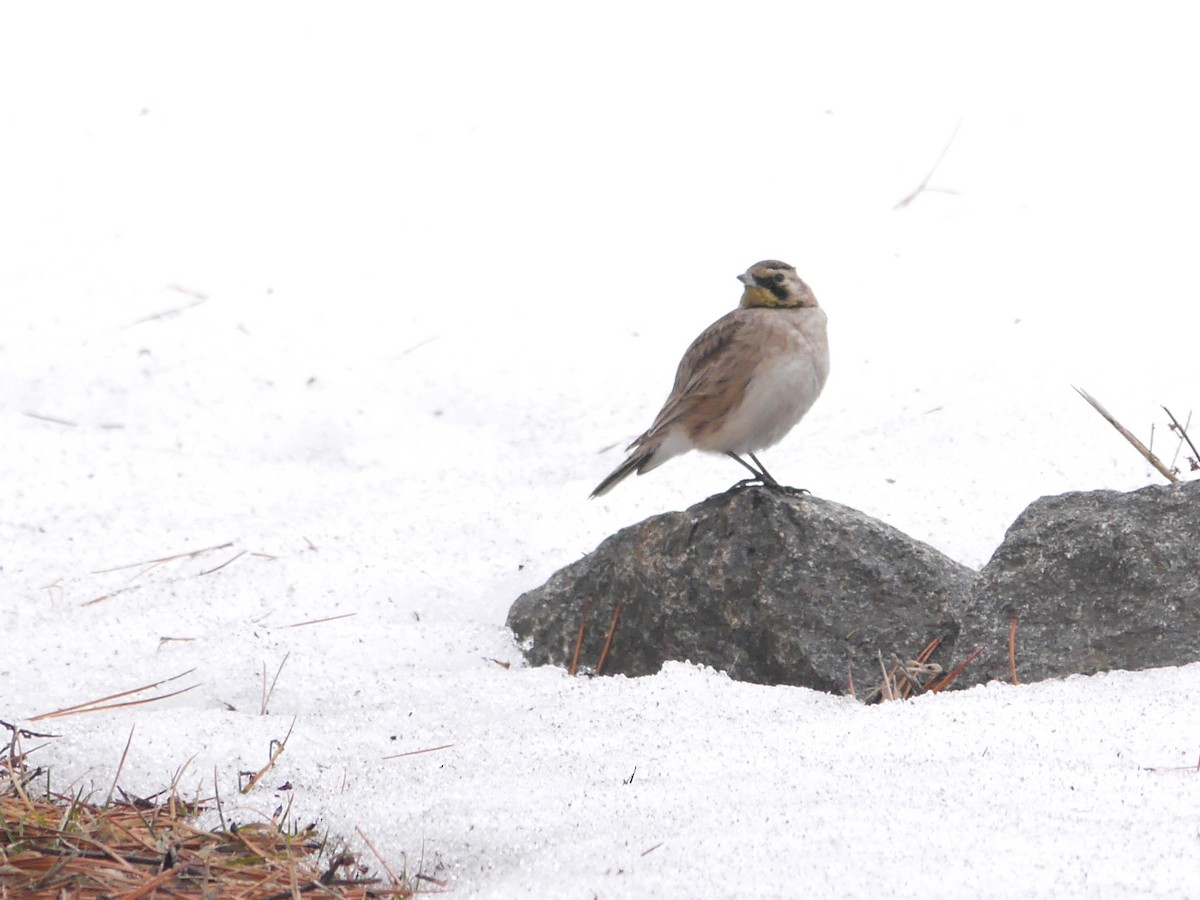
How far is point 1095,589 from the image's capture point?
12.4 feet

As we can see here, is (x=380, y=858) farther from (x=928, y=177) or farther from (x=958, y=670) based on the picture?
(x=928, y=177)

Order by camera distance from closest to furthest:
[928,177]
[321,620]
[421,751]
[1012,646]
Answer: [421,751]
[1012,646]
[321,620]
[928,177]

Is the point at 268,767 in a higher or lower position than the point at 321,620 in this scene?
higher

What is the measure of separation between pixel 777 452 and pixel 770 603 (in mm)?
2087

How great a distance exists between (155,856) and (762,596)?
2.05 m

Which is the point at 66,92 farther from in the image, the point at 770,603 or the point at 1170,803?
the point at 1170,803

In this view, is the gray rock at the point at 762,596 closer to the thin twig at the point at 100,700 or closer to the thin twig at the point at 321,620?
the thin twig at the point at 321,620

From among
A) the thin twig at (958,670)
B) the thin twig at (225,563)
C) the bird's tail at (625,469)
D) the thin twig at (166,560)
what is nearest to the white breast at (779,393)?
the bird's tail at (625,469)

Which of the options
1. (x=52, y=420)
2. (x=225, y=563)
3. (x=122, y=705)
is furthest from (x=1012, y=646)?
(x=52, y=420)

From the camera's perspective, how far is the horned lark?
4.61 metres

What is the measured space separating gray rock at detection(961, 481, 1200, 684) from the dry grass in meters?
1.89

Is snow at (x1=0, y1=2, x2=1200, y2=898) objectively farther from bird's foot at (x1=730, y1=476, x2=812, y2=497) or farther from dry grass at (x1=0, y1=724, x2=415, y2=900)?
bird's foot at (x1=730, y1=476, x2=812, y2=497)

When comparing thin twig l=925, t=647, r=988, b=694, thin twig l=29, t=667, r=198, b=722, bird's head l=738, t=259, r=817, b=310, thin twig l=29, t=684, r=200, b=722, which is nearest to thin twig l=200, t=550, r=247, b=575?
thin twig l=29, t=667, r=198, b=722

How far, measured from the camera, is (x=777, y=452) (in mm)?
6152
